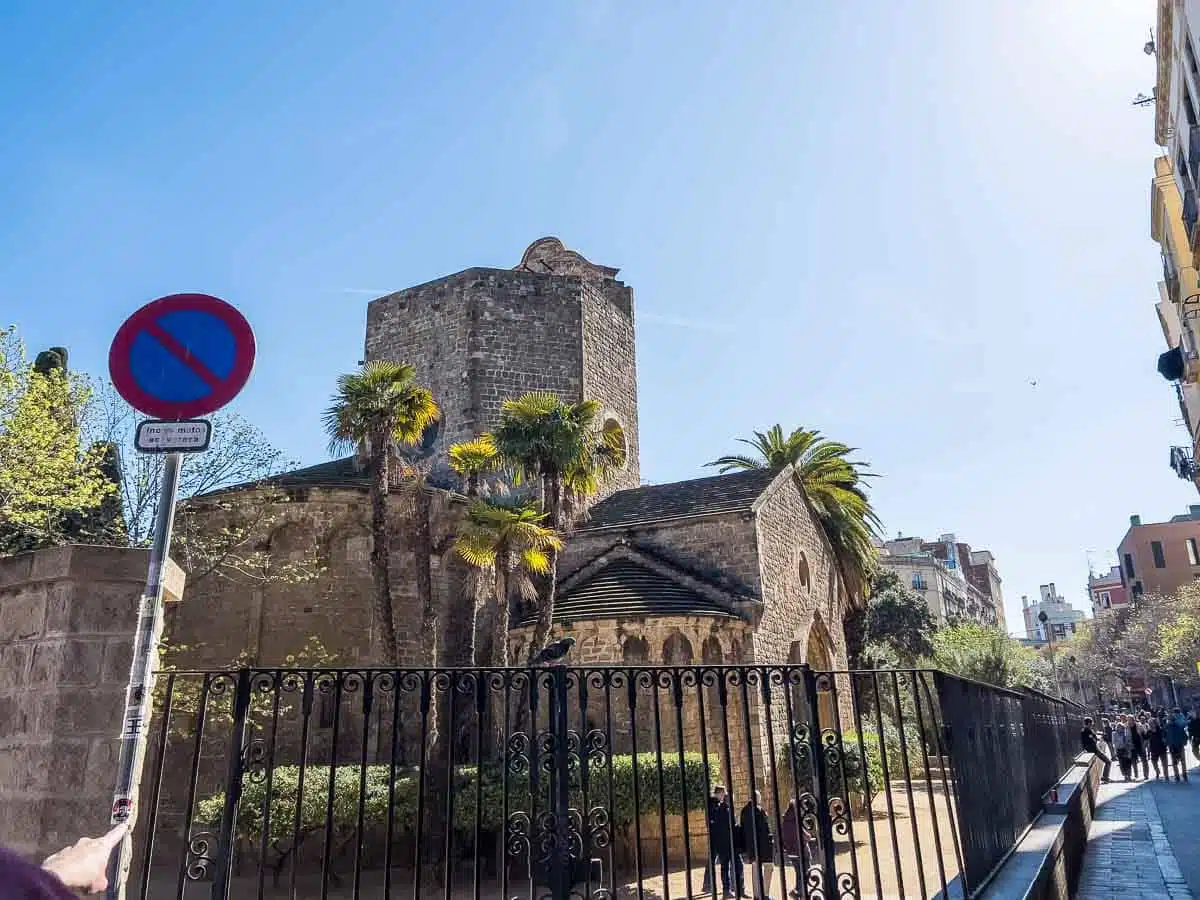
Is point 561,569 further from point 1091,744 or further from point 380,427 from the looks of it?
point 1091,744

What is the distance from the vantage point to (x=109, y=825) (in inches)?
147

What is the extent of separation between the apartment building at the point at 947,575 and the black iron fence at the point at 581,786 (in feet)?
134

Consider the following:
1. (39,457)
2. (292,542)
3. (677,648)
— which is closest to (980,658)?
(677,648)

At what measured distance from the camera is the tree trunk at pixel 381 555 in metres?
14.2

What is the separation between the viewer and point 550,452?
595 inches

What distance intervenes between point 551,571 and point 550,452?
6.85 ft

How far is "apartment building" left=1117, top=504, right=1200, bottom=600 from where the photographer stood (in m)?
57.8

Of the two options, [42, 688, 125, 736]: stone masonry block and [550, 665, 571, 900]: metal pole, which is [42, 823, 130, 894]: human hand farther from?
[550, 665, 571, 900]: metal pole

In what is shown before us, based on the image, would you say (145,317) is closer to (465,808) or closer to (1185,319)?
(465,808)

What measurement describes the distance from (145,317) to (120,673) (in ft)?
5.41

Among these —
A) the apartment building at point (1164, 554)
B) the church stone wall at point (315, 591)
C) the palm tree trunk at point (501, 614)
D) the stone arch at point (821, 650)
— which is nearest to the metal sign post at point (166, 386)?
the palm tree trunk at point (501, 614)

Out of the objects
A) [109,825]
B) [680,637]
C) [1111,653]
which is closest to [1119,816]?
[680,637]

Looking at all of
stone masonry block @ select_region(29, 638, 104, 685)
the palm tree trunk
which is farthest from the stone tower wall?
stone masonry block @ select_region(29, 638, 104, 685)

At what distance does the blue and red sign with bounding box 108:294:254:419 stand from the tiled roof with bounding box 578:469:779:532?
49.1 ft
